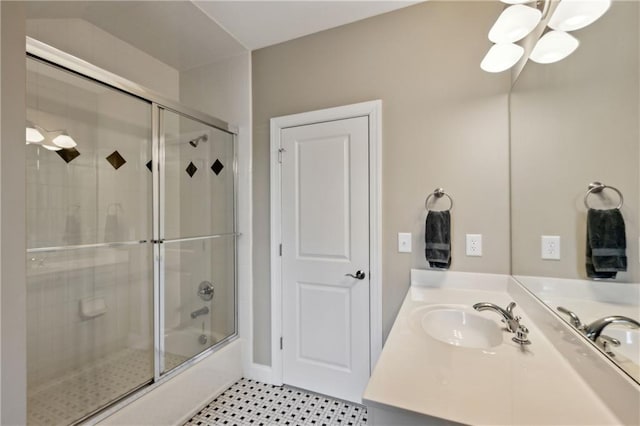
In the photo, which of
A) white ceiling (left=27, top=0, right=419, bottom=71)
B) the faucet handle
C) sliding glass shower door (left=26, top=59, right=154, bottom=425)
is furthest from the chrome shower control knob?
the faucet handle

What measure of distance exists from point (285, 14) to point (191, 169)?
4.26 feet

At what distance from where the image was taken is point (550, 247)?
1215 mm

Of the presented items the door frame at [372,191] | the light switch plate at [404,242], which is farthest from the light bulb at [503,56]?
the light switch plate at [404,242]

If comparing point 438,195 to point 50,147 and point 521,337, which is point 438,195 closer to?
point 521,337

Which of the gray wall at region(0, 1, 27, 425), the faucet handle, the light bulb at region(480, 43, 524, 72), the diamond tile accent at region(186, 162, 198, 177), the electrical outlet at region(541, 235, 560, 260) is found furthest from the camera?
the diamond tile accent at region(186, 162, 198, 177)

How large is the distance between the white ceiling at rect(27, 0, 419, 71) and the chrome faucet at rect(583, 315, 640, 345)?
1.94 metres

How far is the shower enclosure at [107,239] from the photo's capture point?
5.39 ft

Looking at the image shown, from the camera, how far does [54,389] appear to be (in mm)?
1719

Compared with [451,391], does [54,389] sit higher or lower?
lower

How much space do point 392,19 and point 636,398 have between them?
212 cm

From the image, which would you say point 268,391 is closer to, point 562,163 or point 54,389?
point 54,389

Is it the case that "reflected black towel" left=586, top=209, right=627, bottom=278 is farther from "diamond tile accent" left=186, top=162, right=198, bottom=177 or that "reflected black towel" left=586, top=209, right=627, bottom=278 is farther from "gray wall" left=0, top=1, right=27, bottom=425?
"diamond tile accent" left=186, top=162, right=198, bottom=177

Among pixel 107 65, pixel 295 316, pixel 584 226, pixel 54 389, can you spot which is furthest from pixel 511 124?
pixel 54 389

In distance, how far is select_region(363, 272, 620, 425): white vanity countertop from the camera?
642mm
